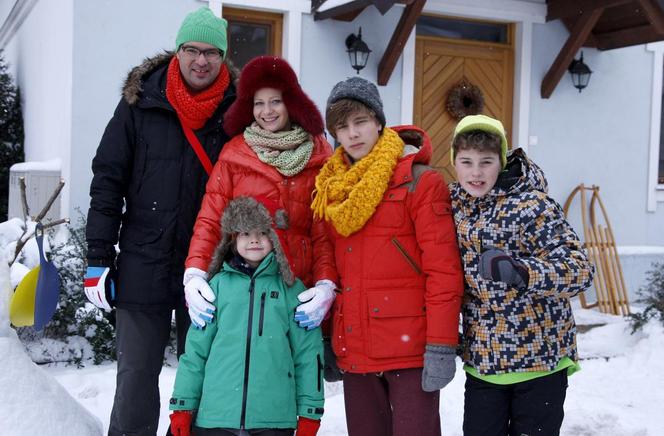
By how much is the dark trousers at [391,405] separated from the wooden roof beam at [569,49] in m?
5.88

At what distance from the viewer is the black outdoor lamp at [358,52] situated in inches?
276

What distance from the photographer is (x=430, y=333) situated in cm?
265

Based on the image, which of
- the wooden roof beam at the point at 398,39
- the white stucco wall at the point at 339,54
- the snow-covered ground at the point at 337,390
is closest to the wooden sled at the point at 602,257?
the snow-covered ground at the point at 337,390

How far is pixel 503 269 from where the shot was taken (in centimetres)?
242

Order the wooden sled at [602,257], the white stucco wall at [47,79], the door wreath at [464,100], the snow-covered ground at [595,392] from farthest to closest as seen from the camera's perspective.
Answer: the wooden sled at [602,257], the door wreath at [464,100], the white stucco wall at [47,79], the snow-covered ground at [595,392]

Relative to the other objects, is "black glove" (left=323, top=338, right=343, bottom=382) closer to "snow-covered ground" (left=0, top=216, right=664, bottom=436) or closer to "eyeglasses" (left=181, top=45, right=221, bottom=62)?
"snow-covered ground" (left=0, top=216, right=664, bottom=436)

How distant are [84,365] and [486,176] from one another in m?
3.76

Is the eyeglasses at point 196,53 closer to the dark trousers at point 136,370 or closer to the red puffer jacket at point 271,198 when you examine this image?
the red puffer jacket at point 271,198

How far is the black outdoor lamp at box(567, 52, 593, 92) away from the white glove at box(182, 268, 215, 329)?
6.48 meters

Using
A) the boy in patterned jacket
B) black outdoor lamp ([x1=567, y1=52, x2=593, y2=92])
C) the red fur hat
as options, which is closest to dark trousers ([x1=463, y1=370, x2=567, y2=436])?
the boy in patterned jacket

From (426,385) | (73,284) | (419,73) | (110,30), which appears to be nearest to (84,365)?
(73,284)

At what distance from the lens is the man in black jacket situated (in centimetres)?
310

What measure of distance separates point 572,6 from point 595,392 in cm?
433

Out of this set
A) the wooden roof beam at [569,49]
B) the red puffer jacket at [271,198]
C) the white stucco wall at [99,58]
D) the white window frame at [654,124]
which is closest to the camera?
the red puffer jacket at [271,198]
